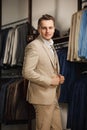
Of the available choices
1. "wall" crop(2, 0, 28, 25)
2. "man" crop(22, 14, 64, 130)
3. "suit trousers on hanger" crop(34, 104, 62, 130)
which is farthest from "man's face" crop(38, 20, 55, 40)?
"wall" crop(2, 0, 28, 25)

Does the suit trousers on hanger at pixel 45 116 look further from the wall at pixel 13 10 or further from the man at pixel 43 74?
the wall at pixel 13 10

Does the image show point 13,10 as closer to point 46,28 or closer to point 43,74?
point 46,28

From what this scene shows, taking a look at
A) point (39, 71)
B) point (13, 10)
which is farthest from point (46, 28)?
point (13, 10)

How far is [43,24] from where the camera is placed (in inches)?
107

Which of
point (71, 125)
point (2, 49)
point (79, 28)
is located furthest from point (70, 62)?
point (2, 49)

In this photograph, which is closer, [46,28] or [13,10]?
[46,28]

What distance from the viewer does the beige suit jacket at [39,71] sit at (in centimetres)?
262

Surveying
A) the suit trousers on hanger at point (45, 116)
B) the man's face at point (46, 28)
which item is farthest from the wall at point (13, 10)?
the suit trousers on hanger at point (45, 116)

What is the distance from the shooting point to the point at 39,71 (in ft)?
8.84

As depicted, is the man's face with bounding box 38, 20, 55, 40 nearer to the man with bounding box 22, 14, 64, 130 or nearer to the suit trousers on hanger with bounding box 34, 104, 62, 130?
the man with bounding box 22, 14, 64, 130

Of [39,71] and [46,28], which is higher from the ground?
[46,28]

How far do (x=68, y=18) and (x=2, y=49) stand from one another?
3.57 ft

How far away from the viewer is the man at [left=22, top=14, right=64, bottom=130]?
263cm

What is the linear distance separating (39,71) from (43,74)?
0.05m
